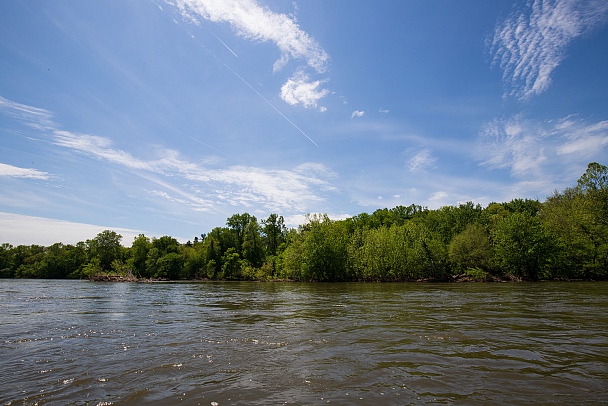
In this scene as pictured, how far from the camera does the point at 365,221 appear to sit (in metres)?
103

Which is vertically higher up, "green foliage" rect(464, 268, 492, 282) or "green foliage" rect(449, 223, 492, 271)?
"green foliage" rect(449, 223, 492, 271)

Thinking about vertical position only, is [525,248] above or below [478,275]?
above

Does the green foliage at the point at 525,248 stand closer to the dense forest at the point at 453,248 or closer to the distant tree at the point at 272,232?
the dense forest at the point at 453,248

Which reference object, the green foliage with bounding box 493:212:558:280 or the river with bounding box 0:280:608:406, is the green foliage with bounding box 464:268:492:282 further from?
the river with bounding box 0:280:608:406

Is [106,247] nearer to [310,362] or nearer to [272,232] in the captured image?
[272,232]

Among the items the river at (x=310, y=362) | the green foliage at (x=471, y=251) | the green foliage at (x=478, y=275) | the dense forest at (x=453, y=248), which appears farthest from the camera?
the green foliage at (x=471, y=251)

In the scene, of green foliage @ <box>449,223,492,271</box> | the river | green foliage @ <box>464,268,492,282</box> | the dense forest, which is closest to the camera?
the river

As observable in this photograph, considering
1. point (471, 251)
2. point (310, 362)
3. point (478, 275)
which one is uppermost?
point (471, 251)

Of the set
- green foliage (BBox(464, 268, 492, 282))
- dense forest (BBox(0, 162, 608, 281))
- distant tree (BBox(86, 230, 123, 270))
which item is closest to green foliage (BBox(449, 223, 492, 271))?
dense forest (BBox(0, 162, 608, 281))

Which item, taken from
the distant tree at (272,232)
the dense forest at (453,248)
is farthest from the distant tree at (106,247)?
the distant tree at (272,232)

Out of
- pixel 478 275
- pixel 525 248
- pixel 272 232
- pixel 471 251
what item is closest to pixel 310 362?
pixel 478 275

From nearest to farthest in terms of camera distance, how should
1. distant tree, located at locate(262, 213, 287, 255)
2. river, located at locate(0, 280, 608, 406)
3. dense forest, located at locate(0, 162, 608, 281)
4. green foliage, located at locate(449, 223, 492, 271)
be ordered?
river, located at locate(0, 280, 608, 406) < dense forest, located at locate(0, 162, 608, 281) < green foliage, located at locate(449, 223, 492, 271) < distant tree, located at locate(262, 213, 287, 255)

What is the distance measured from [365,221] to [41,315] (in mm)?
93227

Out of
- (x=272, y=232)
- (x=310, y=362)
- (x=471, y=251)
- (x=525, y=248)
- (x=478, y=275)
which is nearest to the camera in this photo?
(x=310, y=362)
